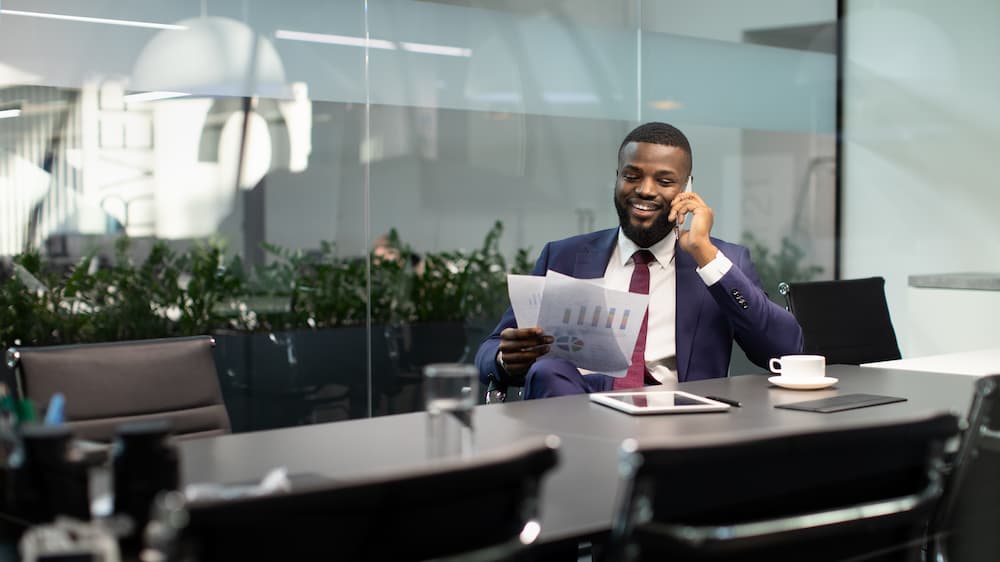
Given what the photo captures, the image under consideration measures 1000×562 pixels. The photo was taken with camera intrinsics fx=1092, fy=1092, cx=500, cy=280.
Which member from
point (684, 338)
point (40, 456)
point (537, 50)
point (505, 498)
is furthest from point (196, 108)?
point (505, 498)

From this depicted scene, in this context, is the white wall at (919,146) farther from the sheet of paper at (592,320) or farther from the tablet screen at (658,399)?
the tablet screen at (658,399)

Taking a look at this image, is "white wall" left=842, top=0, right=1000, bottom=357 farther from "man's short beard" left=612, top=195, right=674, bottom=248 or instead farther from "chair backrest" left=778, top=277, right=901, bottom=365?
"man's short beard" left=612, top=195, right=674, bottom=248

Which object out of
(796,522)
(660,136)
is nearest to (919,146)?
(660,136)

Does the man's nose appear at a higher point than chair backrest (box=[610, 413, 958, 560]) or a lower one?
higher

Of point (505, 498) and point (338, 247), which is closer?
point (505, 498)

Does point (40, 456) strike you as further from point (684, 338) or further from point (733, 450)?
point (684, 338)

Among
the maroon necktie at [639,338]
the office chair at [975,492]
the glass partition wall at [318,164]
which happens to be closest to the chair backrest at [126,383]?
the maroon necktie at [639,338]

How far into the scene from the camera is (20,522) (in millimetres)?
1471

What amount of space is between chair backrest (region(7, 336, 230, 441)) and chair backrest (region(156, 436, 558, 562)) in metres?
1.36

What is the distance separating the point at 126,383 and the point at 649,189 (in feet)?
5.23

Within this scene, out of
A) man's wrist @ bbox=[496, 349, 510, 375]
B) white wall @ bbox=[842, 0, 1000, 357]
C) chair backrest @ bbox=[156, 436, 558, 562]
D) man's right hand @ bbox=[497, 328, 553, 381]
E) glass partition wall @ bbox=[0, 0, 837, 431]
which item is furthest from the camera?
white wall @ bbox=[842, 0, 1000, 357]

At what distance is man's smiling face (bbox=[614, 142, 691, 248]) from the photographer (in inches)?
127

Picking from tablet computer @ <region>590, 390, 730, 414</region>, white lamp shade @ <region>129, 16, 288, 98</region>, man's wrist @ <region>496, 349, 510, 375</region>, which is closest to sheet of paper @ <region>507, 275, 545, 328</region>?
man's wrist @ <region>496, 349, 510, 375</region>

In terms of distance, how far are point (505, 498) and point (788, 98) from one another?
19.2 ft
